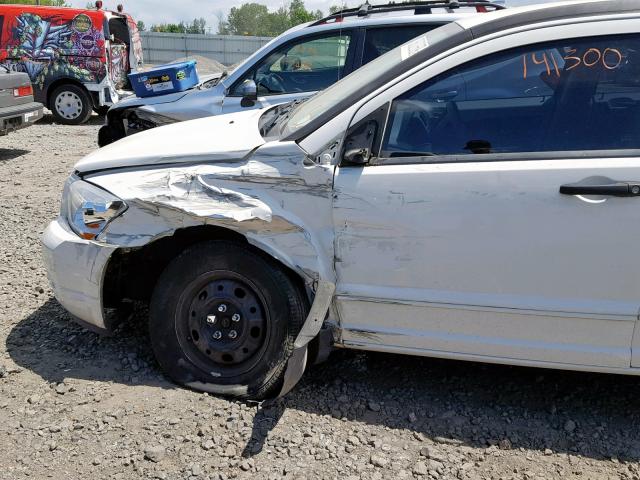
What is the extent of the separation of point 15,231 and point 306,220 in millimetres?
3710

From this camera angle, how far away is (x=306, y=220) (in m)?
3.11

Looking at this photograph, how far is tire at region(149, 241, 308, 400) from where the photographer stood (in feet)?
10.7

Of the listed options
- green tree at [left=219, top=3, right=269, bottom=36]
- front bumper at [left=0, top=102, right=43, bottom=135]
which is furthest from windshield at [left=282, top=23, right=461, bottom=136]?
green tree at [left=219, top=3, right=269, bottom=36]

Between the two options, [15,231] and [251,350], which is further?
[15,231]

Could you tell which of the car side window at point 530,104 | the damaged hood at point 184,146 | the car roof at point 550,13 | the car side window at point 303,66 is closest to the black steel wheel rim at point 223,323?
the damaged hood at point 184,146

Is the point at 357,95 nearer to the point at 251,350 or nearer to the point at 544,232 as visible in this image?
the point at 544,232

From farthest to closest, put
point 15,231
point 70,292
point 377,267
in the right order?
point 15,231
point 70,292
point 377,267

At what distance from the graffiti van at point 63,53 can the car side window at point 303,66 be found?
684cm

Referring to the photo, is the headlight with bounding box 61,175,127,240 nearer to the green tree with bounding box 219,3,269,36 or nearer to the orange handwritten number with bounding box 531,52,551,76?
the orange handwritten number with bounding box 531,52,551,76

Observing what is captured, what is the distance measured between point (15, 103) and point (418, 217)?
8449 mm

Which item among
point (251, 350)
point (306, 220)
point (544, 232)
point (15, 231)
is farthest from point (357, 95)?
point (15, 231)

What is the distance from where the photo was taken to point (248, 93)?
6680 millimetres

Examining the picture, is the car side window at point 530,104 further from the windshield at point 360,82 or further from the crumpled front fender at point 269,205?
the crumpled front fender at point 269,205

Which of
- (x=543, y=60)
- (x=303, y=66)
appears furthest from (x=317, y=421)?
(x=303, y=66)
